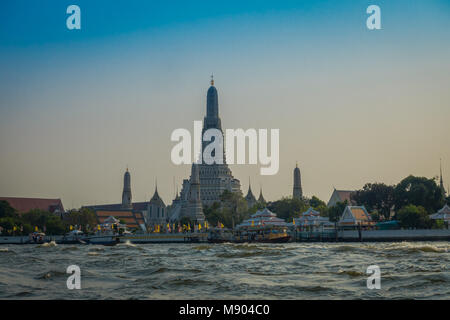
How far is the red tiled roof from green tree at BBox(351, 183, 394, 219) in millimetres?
94552

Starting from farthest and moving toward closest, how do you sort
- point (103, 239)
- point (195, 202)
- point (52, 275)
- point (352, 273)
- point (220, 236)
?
point (195, 202)
point (103, 239)
point (220, 236)
point (52, 275)
point (352, 273)

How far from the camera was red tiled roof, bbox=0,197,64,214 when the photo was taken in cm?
15350

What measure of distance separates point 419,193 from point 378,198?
28.1 feet

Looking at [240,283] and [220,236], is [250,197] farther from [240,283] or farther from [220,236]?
[240,283]

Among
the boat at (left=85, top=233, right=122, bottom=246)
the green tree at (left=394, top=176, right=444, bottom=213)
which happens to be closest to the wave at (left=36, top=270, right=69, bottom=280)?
the boat at (left=85, top=233, right=122, bottom=246)

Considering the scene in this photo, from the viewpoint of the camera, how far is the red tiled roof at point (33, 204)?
6043 inches

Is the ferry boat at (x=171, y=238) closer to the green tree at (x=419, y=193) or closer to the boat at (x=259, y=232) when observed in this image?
the boat at (x=259, y=232)

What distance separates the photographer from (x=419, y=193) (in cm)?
8456

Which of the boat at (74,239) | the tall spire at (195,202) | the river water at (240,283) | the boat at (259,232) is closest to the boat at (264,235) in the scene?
the boat at (259,232)

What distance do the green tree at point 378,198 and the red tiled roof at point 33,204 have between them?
94.6 meters

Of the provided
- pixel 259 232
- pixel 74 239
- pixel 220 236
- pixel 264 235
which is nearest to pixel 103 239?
pixel 74 239

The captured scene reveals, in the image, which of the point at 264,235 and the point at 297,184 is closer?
the point at 264,235
